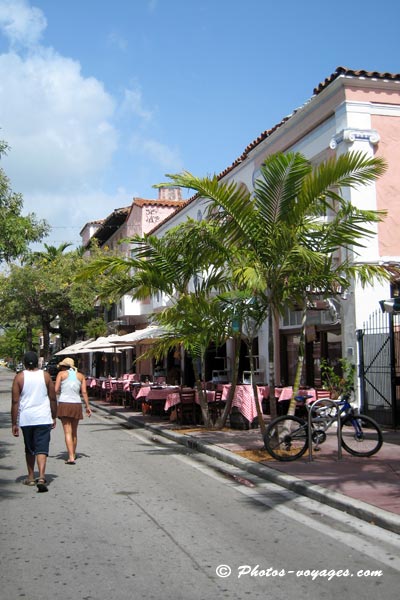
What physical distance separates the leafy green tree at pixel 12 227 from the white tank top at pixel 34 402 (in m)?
5.72

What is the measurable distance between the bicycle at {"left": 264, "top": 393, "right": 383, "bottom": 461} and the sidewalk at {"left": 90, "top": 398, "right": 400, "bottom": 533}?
17cm

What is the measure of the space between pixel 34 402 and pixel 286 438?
4053 mm

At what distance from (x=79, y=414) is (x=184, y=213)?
674 inches

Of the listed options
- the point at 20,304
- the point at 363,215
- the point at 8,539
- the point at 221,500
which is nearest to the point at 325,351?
the point at 363,215

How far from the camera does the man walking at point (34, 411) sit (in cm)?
814

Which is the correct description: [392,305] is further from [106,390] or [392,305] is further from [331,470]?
[106,390]

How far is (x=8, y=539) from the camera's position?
596 cm

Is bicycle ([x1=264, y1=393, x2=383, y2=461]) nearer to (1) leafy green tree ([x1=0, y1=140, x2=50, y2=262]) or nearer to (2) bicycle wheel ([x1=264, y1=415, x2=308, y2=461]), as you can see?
(2) bicycle wheel ([x1=264, y1=415, x2=308, y2=461])

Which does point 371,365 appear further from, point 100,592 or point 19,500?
point 100,592

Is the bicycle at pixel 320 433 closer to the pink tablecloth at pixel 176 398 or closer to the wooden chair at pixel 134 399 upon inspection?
the pink tablecloth at pixel 176 398

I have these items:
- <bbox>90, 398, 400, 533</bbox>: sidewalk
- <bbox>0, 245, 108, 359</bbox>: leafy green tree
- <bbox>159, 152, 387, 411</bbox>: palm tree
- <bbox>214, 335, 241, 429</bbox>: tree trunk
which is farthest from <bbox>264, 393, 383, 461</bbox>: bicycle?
<bbox>0, 245, 108, 359</bbox>: leafy green tree

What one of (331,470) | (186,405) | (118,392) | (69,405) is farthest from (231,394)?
(118,392)

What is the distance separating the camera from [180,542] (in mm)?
5855

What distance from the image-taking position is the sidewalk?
6.99 meters
